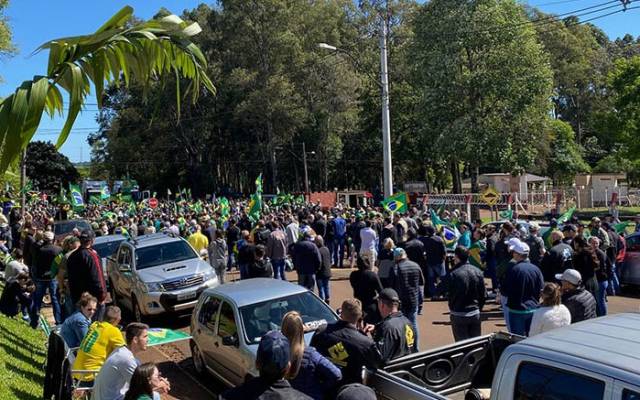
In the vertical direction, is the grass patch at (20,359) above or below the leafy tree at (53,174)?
below

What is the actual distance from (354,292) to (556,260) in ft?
12.0

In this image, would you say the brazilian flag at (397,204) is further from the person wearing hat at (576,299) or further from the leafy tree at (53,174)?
the leafy tree at (53,174)

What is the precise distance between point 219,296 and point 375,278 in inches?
91.2

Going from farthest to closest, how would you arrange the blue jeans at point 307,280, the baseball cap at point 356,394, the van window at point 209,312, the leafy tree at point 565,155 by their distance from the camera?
the leafy tree at point 565,155, the blue jeans at point 307,280, the van window at point 209,312, the baseball cap at point 356,394

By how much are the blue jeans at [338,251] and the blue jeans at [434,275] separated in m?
5.34

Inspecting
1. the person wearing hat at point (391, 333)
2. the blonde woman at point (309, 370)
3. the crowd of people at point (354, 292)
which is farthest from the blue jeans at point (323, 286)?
the blonde woman at point (309, 370)

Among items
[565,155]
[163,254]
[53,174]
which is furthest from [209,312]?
[53,174]

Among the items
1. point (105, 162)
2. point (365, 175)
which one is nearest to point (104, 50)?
point (365, 175)

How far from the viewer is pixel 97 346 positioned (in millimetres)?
6730

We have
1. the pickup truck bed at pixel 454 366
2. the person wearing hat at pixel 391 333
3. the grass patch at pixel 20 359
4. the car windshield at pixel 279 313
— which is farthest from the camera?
the car windshield at pixel 279 313

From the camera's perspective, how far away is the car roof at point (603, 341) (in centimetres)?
327

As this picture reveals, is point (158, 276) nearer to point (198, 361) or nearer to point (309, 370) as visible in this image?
point (198, 361)

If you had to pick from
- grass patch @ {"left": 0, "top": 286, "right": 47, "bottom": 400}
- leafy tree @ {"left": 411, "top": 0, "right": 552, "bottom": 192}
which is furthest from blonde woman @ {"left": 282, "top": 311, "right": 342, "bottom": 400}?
leafy tree @ {"left": 411, "top": 0, "right": 552, "bottom": 192}

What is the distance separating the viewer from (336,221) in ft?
60.2
